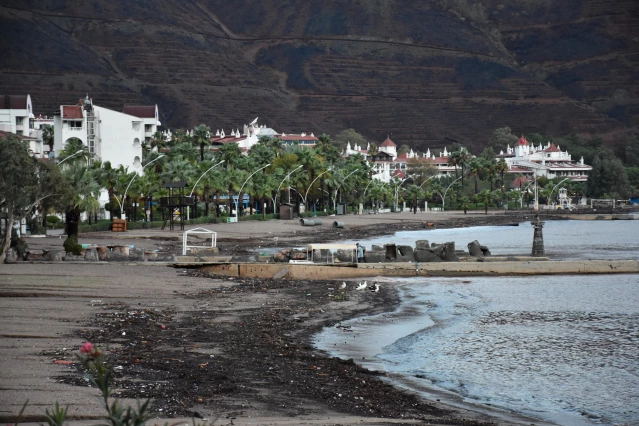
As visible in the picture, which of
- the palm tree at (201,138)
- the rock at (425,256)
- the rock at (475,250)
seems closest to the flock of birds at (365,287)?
the rock at (425,256)

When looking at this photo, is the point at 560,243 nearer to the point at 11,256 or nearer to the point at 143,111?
the point at 11,256

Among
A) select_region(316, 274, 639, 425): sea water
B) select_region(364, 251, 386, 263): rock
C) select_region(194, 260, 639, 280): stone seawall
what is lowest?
select_region(316, 274, 639, 425): sea water

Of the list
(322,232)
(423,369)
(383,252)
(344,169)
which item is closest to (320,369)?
(423,369)

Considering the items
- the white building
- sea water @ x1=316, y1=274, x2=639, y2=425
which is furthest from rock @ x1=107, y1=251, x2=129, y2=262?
the white building

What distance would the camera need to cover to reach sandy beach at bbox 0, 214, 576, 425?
1762 cm

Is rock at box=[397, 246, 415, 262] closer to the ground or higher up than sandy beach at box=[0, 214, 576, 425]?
higher up

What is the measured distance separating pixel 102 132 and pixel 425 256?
75.9m

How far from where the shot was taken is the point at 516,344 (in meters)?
30.8

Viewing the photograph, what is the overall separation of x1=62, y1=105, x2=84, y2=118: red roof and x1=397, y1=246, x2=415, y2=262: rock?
7207cm

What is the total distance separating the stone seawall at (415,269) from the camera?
49.7 m

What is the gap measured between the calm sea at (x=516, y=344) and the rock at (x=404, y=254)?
406 centimetres

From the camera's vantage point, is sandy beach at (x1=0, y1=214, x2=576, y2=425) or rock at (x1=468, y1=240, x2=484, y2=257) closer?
sandy beach at (x1=0, y1=214, x2=576, y2=425)

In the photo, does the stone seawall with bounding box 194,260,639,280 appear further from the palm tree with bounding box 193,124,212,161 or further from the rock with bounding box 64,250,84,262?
the palm tree with bounding box 193,124,212,161

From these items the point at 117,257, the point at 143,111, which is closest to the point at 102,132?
the point at 143,111
